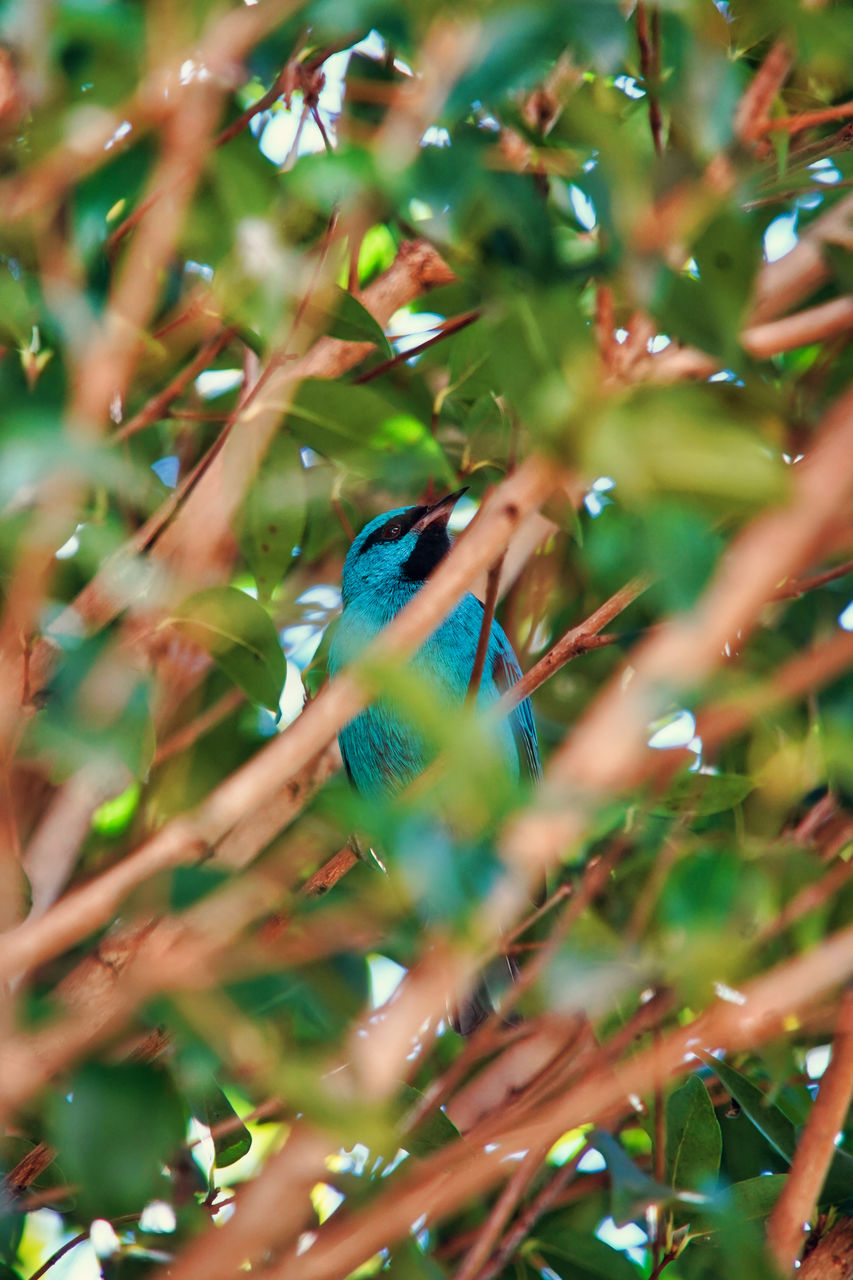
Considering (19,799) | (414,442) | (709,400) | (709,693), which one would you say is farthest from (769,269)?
(19,799)

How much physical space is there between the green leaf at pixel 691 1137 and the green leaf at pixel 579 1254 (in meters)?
0.20

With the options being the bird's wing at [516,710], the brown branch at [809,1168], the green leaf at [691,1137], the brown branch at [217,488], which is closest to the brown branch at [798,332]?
the brown branch at [217,488]

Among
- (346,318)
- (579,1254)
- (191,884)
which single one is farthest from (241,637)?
(579,1254)

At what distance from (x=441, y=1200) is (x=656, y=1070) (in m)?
0.27

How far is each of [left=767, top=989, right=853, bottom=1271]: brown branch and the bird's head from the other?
2642 millimetres

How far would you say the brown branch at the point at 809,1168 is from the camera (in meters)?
1.93

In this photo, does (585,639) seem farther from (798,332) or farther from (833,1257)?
(833,1257)

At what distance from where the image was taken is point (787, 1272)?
186 centimetres

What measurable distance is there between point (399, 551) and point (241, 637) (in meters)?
2.29

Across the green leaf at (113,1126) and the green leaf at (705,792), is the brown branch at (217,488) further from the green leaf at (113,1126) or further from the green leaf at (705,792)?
the green leaf at (705,792)

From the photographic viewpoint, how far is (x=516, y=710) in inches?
160

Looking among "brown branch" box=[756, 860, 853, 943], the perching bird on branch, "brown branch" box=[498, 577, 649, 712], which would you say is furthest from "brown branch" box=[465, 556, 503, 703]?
the perching bird on branch

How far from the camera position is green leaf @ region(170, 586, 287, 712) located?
7.22 feet

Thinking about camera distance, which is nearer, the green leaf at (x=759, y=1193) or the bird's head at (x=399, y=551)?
the green leaf at (x=759, y=1193)
